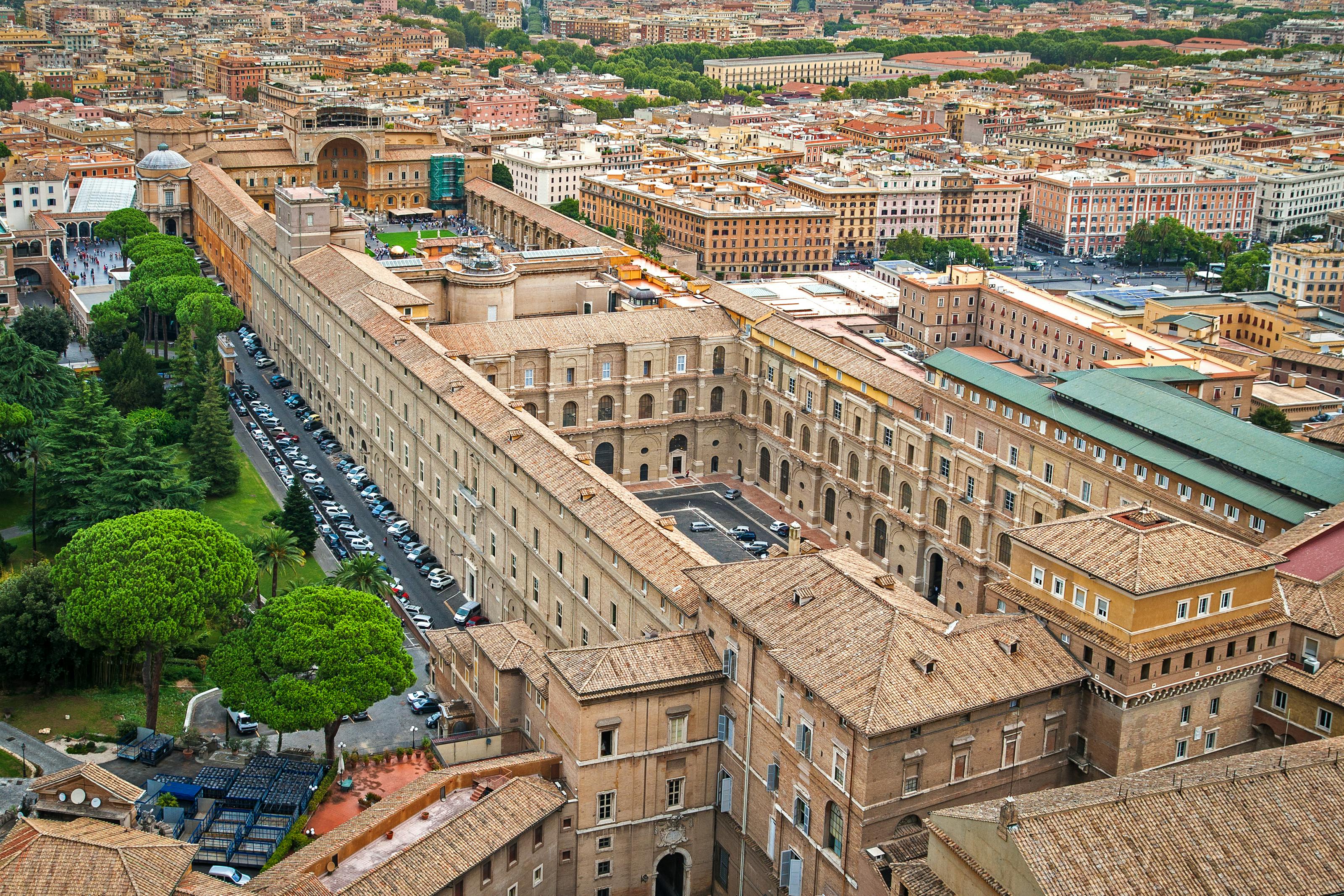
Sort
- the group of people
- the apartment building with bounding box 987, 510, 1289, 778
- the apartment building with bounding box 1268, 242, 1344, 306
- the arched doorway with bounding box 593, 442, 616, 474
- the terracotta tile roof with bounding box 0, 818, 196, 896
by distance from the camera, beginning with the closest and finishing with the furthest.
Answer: the terracotta tile roof with bounding box 0, 818, 196, 896 < the apartment building with bounding box 987, 510, 1289, 778 < the arched doorway with bounding box 593, 442, 616, 474 < the group of people < the apartment building with bounding box 1268, 242, 1344, 306

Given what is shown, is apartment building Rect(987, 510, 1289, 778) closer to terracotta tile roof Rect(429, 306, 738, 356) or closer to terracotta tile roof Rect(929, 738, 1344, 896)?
terracotta tile roof Rect(929, 738, 1344, 896)

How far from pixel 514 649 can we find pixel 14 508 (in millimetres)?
50637

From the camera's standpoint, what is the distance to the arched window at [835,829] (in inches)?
2566

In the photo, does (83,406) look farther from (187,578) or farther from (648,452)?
(648,452)

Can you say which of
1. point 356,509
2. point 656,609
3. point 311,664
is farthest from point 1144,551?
point 356,509

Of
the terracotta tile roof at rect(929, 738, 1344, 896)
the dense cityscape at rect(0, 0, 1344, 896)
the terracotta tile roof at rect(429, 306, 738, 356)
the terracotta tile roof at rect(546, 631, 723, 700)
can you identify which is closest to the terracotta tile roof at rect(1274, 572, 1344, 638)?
the dense cityscape at rect(0, 0, 1344, 896)

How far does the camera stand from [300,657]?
249 feet

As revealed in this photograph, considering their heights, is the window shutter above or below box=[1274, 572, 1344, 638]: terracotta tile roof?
below

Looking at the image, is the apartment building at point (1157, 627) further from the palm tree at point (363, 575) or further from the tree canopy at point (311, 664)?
the palm tree at point (363, 575)

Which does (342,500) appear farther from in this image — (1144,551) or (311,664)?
(1144,551)

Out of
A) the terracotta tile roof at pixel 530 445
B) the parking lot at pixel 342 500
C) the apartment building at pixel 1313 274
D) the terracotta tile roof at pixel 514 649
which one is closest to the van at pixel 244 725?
the terracotta tile roof at pixel 514 649

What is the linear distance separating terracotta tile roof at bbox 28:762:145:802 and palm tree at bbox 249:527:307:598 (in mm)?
27378

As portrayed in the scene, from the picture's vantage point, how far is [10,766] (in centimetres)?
Answer: 7644

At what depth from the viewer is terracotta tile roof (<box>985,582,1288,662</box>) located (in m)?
66.3
